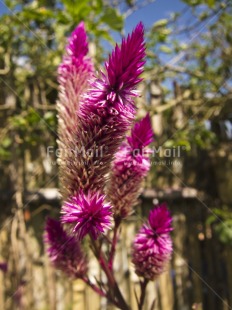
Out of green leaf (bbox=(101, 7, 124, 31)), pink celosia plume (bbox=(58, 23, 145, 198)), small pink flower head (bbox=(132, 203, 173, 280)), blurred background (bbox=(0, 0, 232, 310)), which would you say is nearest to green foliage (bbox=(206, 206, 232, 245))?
blurred background (bbox=(0, 0, 232, 310))

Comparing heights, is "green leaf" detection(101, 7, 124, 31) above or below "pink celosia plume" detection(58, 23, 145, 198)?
above

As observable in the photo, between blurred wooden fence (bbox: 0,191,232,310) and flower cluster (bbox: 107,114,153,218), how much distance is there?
1332 millimetres

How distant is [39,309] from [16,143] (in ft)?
3.33

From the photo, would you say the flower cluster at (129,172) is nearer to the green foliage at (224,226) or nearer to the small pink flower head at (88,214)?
the small pink flower head at (88,214)

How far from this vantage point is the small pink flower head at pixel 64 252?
0.60 m

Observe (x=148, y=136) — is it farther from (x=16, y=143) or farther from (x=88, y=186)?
(x=16, y=143)

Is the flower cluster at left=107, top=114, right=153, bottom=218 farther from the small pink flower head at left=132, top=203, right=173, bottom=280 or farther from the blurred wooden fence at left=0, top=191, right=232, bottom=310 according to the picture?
the blurred wooden fence at left=0, top=191, right=232, bottom=310

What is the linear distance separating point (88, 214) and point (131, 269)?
1887 millimetres

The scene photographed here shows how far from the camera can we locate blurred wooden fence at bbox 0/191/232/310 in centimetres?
210

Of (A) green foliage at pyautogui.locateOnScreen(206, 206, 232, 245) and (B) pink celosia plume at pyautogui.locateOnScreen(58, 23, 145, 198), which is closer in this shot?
(B) pink celosia plume at pyautogui.locateOnScreen(58, 23, 145, 198)

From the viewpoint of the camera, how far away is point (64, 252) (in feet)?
1.98

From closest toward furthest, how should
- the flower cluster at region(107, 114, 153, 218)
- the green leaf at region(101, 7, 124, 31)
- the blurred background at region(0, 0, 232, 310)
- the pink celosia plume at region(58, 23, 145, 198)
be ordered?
the pink celosia plume at region(58, 23, 145, 198) → the flower cluster at region(107, 114, 153, 218) → the green leaf at region(101, 7, 124, 31) → the blurred background at region(0, 0, 232, 310)

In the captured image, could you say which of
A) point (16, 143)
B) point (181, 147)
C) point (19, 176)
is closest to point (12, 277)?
point (19, 176)

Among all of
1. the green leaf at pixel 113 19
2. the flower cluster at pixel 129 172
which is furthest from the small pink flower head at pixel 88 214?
the green leaf at pixel 113 19
